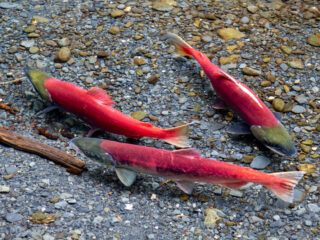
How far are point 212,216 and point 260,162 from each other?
693 mm

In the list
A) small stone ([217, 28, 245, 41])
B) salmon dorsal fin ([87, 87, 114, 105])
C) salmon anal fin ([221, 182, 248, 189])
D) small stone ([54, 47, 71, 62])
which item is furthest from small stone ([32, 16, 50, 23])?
salmon anal fin ([221, 182, 248, 189])

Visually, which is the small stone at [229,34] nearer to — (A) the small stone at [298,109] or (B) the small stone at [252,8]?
(B) the small stone at [252,8]

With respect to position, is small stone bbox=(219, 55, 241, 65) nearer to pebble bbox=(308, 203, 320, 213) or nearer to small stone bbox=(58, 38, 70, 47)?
small stone bbox=(58, 38, 70, 47)

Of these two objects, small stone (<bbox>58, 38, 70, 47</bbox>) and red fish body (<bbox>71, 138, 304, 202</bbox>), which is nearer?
red fish body (<bbox>71, 138, 304, 202</bbox>)

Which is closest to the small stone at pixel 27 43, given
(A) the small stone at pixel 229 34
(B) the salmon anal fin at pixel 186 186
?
(A) the small stone at pixel 229 34

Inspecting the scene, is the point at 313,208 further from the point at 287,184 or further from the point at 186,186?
the point at 186,186

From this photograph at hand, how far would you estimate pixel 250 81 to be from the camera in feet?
15.7

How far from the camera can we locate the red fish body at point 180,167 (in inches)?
141

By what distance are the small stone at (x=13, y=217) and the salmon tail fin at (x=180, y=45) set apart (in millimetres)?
2197

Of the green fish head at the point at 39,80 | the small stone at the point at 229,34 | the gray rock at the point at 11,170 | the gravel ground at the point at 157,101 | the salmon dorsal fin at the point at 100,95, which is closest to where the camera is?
the gravel ground at the point at 157,101

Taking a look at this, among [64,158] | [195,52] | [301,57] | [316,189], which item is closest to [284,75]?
[301,57]

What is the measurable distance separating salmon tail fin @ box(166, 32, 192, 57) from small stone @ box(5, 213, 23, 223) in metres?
2.20

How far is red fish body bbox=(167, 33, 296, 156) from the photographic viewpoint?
13.1ft

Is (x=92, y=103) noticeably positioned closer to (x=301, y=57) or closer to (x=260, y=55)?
(x=260, y=55)
